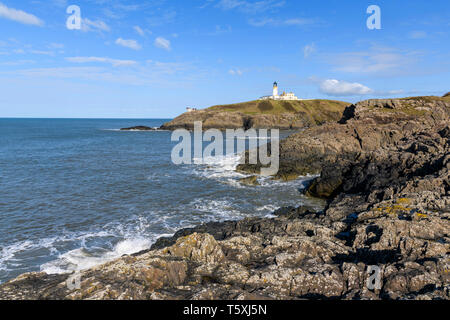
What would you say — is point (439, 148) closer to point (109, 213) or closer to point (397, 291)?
point (397, 291)

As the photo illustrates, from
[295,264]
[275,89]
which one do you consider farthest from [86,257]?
[275,89]

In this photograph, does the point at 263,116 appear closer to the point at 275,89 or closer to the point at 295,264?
the point at 275,89

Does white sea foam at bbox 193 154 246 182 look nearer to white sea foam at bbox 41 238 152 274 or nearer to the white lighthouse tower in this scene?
white sea foam at bbox 41 238 152 274

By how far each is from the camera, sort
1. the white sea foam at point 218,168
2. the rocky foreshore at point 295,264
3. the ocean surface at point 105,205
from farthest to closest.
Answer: the white sea foam at point 218,168 → the ocean surface at point 105,205 → the rocky foreshore at point 295,264

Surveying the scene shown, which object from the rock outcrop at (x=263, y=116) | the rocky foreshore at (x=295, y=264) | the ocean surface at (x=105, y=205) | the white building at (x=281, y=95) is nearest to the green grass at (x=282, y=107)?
the rock outcrop at (x=263, y=116)

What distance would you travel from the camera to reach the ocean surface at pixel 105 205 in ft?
58.7

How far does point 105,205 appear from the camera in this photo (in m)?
26.8

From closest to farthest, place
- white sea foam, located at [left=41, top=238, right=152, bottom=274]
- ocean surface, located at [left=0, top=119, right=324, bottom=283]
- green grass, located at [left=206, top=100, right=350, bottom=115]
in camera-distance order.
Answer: white sea foam, located at [left=41, top=238, right=152, bottom=274], ocean surface, located at [left=0, top=119, right=324, bottom=283], green grass, located at [left=206, top=100, right=350, bottom=115]

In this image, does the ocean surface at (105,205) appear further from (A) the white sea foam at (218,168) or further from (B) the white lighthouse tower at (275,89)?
(B) the white lighthouse tower at (275,89)

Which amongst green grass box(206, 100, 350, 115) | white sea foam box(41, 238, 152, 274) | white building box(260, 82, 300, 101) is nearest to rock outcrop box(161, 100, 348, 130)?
green grass box(206, 100, 350, 115)

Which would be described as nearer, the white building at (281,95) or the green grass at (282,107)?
Result: the green grass at (282,107)

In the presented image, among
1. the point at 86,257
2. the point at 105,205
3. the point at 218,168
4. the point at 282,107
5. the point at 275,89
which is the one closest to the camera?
the point at 86,257

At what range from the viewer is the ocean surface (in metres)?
17.9
